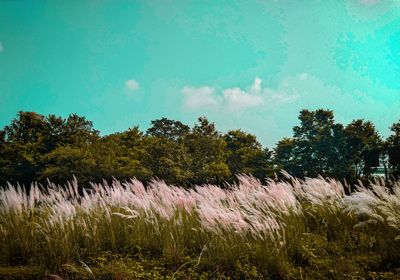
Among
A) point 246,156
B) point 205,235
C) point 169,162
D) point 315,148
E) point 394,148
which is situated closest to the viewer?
point 205,235

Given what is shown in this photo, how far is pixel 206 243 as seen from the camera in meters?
4.46

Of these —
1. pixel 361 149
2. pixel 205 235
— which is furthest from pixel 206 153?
pixel 205 235

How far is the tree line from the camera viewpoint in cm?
2427

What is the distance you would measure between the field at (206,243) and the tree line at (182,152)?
17.5 metres

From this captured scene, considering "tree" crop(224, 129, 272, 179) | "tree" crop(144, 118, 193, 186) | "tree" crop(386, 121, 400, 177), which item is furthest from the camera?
"tree" crop(224, 129, 272, 179)

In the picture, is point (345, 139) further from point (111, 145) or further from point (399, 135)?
point (111, 145)

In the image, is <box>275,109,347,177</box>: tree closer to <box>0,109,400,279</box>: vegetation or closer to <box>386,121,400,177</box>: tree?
<box>386,121,400,177</box>: tree

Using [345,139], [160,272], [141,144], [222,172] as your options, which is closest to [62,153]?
[141,144]

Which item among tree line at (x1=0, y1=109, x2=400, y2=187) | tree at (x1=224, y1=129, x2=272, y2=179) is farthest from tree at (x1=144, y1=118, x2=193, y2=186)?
tree at (x1=224, y1=129, x2=272, y2=179)

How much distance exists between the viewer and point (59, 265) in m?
4.34

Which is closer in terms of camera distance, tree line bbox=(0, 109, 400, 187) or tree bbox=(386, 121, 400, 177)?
tree line bbox=(0, 109, 400, 187)

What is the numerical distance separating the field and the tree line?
17.5 metres

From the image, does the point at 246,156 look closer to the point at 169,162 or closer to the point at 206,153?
the point at 206,153

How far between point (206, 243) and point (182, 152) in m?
21.2
